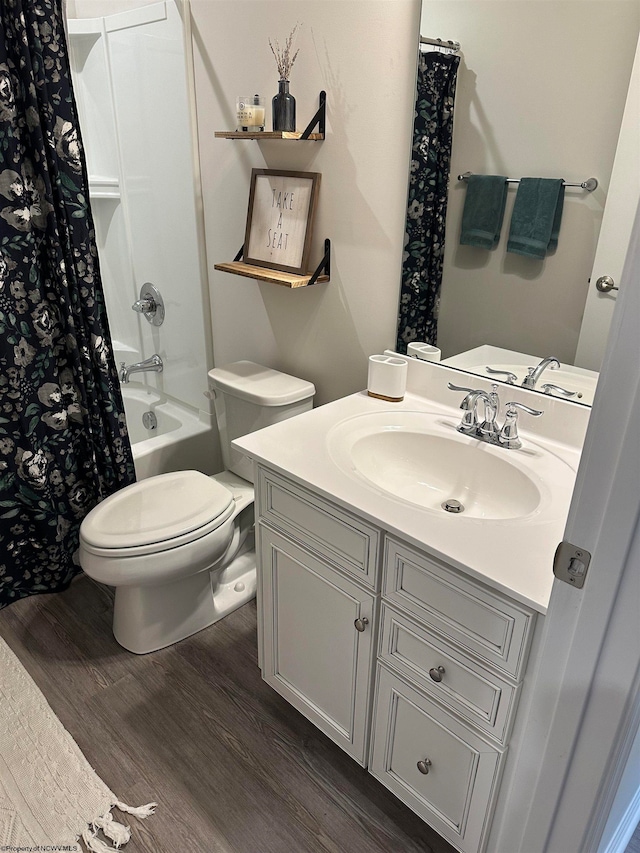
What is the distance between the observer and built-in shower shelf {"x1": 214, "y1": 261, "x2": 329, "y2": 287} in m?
1.86

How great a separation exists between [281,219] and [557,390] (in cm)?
102

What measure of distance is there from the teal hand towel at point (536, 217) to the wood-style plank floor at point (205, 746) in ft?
4.60

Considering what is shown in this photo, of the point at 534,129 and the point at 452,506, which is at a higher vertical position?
the point at 534,129

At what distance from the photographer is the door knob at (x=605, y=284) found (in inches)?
52.6

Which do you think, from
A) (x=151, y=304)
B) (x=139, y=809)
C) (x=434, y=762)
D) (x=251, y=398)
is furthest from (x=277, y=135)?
(x=139, y=809)

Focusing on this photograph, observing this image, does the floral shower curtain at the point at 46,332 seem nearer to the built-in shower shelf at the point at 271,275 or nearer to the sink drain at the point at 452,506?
the built-in shower shelf at the point at 271,275

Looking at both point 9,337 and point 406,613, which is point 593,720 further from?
point 9,337

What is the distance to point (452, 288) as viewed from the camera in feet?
5.45

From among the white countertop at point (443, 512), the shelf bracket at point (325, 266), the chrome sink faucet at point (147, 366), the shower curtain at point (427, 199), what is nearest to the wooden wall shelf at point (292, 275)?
the shelf bracket at point (325, 266)

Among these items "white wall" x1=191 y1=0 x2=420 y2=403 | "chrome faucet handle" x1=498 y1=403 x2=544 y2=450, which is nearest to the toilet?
"white wall" x1=191 y1=0 x2=420 y2=403

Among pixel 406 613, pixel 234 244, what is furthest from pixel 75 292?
pixel 406 613

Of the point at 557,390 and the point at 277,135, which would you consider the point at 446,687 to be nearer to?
the point at 557,390

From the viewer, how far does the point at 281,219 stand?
197 cm

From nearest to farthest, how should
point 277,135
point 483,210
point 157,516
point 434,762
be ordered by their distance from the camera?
point 434,762, point 483,210, point 277,135, point 157,516
